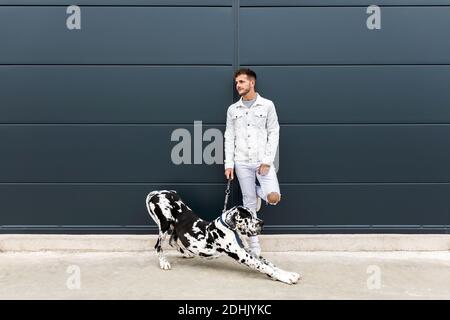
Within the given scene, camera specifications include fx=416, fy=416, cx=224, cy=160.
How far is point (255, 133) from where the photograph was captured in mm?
3914

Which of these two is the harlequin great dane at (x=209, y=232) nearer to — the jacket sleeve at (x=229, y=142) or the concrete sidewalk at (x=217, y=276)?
the concrete sidewalk at (x=217, y=276)

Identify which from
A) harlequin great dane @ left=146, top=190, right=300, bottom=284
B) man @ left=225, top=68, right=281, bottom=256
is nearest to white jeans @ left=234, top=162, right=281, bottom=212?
man @ left=225, top=68, right=281, bottom=256

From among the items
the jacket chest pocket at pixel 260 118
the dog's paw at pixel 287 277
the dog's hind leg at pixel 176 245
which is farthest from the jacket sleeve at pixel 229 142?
the dog's paw at pixel 287 277

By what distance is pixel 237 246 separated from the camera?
3.56 metres

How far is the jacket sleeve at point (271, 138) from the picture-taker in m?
3.86

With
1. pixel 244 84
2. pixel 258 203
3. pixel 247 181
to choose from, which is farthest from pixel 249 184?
pixel 244 84

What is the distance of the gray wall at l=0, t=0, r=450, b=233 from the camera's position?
170 inches

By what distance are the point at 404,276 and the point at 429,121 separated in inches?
66.6

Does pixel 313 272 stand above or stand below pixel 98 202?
Answer: below

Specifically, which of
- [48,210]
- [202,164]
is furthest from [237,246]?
[48,210]

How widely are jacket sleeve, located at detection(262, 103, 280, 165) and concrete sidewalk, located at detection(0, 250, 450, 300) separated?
102 cm

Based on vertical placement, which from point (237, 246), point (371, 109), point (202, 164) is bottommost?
point (237, 246)

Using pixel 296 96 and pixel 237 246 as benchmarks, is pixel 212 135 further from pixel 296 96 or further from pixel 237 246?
pixel 237 246

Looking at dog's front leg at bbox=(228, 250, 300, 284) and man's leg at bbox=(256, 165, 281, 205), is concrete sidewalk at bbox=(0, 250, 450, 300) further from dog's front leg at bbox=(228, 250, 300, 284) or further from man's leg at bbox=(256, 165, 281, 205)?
man's leg at bbox=(256, 165, 281, 205)
